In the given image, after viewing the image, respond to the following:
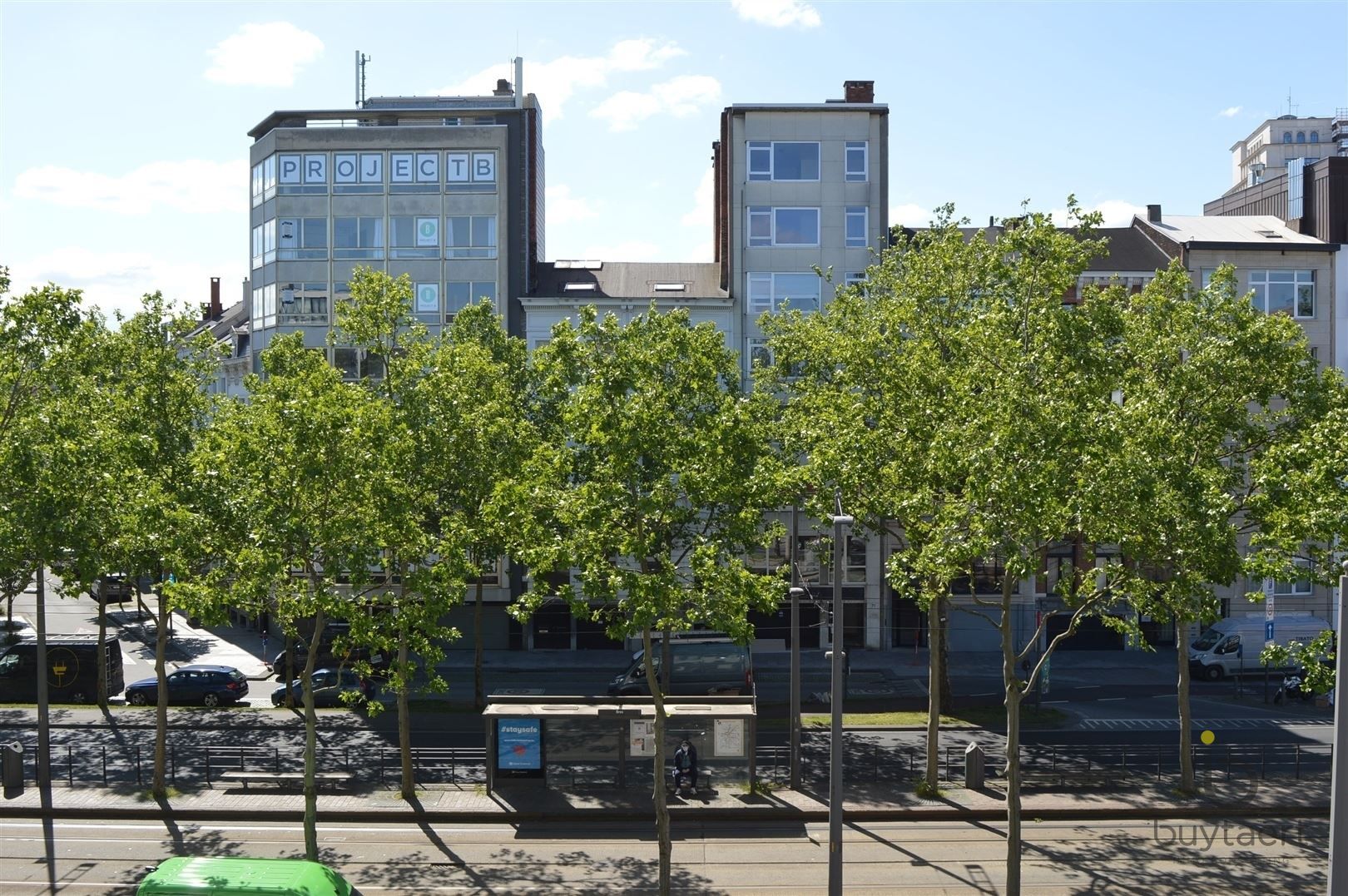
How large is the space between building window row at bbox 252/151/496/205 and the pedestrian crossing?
34197 millimetres

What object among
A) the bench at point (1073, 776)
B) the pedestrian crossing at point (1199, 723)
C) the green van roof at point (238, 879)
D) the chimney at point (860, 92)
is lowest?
the pedestrian crossing at point (1199, 723)

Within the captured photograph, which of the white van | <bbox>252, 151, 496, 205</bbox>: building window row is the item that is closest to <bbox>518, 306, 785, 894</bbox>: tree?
the white van

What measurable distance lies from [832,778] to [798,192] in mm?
37696

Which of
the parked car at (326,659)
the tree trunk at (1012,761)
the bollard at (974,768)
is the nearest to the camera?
the tree trunk at (1012,761)

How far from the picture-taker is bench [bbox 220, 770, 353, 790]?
2861 centimetres

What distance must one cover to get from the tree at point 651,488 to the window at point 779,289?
1240 inches

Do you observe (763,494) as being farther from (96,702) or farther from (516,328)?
(516,328)

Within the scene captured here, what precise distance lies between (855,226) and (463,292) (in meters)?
17.8

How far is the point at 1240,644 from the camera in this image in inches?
1825

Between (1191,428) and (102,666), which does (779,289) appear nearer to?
(1191,428)

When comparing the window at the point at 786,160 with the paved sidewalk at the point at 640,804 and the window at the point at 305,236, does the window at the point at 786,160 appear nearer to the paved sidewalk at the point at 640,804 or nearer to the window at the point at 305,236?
the window at the point at 305,236

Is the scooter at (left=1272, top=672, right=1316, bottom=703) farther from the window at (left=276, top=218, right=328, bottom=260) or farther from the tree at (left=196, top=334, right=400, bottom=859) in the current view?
the window at (left=276, top=218, right=328, bottom=260)

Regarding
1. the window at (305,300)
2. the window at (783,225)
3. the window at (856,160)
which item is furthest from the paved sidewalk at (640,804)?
the window at (856,160)

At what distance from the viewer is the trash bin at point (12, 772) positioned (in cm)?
2862
